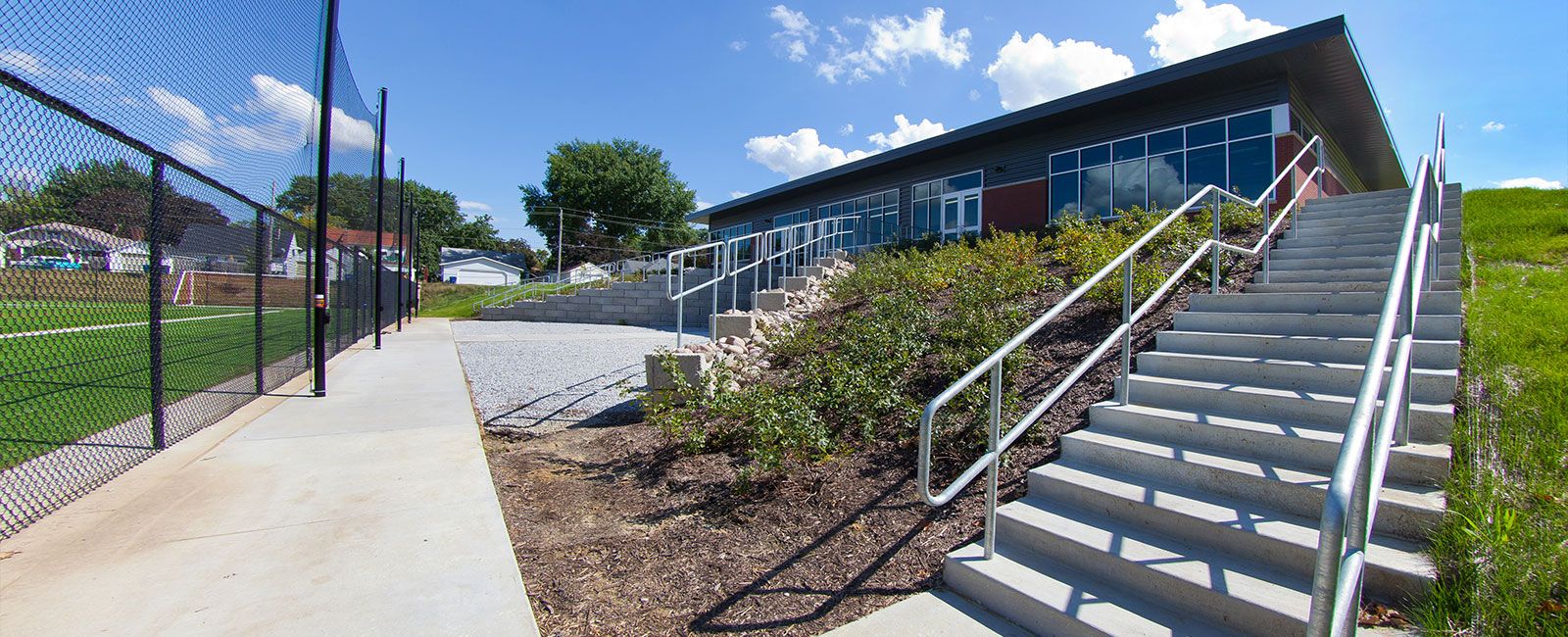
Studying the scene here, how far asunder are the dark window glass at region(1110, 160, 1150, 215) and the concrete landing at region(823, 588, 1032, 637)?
504 inches

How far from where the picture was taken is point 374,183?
1158 cm

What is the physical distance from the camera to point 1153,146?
13156 mm

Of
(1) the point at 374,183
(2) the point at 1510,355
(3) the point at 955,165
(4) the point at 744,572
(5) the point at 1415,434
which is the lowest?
(4) the point at 744,572

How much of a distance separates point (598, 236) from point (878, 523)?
5259 centimetres

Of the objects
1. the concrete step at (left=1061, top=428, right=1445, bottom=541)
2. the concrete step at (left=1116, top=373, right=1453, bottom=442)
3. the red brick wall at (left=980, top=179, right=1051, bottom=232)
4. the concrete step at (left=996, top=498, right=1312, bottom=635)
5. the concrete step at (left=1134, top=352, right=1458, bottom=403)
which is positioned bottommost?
the concrete step at (left=996, top=498, right=1312, bottom=635)

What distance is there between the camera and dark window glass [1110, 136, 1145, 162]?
1341cm

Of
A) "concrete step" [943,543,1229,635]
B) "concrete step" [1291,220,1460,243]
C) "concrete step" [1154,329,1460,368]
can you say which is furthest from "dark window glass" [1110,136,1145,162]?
"concrete step" [943,543,1229,635]

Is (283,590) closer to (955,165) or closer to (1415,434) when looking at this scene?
(1415,434)

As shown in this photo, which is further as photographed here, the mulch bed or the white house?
the white house

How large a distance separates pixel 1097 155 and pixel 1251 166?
3047 mm

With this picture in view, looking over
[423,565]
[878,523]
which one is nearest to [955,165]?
[878,523]

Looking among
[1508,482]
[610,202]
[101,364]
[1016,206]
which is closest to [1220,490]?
[1508,482]

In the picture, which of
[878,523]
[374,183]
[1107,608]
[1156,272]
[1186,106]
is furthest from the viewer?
[1186,106]

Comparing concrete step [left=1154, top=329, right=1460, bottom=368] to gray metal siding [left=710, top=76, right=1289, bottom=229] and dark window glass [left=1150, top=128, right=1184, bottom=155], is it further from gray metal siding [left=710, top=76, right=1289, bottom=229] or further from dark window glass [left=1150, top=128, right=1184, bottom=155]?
dark window glass [left=1150, top=128, right=1184, bottom=155]
